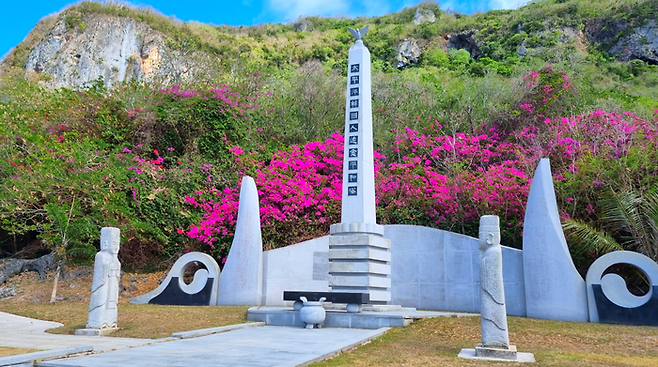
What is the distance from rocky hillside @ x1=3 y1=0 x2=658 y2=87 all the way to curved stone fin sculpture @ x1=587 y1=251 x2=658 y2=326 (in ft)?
85.8

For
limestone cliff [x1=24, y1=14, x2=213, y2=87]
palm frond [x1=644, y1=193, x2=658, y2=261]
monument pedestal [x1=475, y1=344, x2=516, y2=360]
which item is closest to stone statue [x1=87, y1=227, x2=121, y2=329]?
monument pedestal [x1=475, y1=344, x2=516, y2=360]

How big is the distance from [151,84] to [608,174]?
1873 centimetres

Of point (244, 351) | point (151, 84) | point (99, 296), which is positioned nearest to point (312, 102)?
point (151, 84)

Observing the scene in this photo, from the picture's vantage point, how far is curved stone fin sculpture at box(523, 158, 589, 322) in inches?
406

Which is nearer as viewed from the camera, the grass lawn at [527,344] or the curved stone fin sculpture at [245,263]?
the grass lawn at [527,344]

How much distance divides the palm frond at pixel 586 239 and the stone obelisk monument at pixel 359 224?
4.40m

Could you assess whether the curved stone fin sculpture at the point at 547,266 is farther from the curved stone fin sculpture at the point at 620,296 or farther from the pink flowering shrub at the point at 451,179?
the pink flowering shrub at the point at 451,179

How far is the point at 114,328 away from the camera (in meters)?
8.87

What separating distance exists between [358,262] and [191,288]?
4.78 meters

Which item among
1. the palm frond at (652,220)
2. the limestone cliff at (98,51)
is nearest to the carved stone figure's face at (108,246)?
the palm frond at (652,220)

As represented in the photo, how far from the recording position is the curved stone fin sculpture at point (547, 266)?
10305 millimetres

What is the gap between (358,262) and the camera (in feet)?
36.3

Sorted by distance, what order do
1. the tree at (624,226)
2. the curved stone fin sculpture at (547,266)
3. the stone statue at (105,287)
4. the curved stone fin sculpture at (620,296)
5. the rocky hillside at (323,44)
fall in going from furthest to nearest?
the rocky hillside at (323,44)
the tree at (624,226)
the curved stone fin sculpture at (547,266)
the curved stone fin sculpture at (620,296)
the stone statue at (105,287)

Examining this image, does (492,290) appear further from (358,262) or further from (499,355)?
(358,262)
